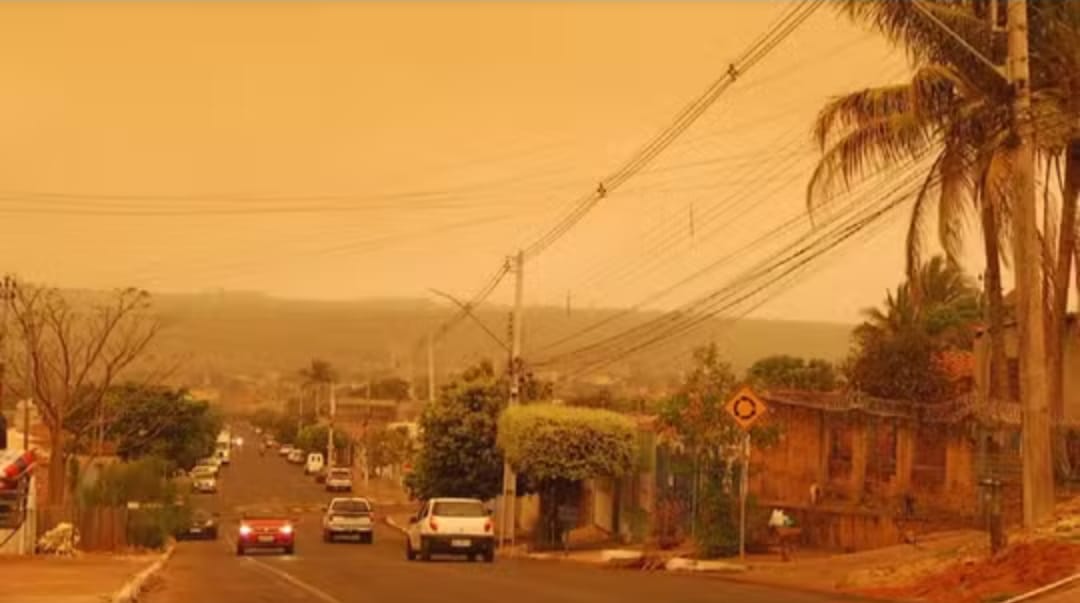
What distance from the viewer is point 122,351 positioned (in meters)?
60.3

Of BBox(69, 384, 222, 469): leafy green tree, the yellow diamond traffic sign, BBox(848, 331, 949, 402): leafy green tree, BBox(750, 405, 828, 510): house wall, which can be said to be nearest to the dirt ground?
the yellow diamond traffic sign

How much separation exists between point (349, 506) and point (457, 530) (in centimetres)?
1947

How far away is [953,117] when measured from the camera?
29.4 meters

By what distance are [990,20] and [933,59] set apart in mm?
3363

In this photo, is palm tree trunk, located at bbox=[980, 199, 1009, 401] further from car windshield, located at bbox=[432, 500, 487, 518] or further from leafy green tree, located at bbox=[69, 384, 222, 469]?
leafy green tree, located at bbox=[69, 384, 222, 469]

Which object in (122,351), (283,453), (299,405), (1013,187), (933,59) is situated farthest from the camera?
(299,405)

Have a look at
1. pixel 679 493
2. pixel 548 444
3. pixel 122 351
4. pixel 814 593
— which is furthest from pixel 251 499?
pixel 814 593

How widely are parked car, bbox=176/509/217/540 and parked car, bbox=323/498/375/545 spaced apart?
29.5 ft

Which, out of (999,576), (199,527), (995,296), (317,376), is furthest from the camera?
(317,376)

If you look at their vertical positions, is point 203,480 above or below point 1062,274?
below

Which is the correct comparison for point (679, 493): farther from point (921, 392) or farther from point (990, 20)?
point (990, 20)

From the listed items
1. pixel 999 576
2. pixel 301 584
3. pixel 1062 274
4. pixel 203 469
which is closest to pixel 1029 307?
pixel 999 576

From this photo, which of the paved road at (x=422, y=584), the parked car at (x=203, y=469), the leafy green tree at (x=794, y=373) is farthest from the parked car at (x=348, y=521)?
the parked car at (x=203, y=469)

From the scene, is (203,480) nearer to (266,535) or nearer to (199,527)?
(199,527)
